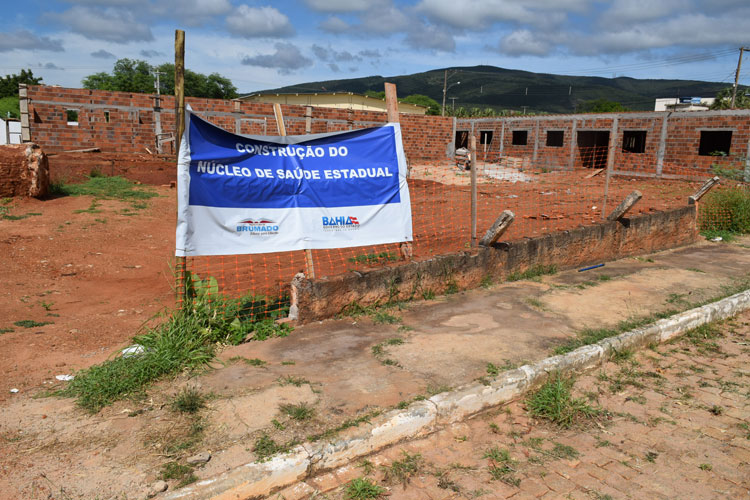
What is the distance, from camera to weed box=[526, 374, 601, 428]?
137 inches

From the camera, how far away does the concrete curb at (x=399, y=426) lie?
2584 millimetres

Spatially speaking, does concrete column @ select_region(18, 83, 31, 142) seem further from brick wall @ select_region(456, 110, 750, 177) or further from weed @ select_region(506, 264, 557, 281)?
weed @ select_region(506, 264, 557, 281)

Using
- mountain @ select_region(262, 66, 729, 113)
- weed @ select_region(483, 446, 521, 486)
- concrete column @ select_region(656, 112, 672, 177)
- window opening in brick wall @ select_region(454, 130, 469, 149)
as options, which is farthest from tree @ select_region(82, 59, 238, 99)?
weed @ select_region(483, 446, 521, 486)

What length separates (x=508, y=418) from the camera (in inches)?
141

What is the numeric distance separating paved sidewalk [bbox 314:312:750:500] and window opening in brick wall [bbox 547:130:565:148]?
24.3m

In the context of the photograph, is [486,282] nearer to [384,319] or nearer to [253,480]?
[384,319]

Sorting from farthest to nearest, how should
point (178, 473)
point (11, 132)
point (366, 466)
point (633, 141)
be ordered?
1. point (11, 132)
2. point (633, 141)
3. point (366, 466)
4. point (178, 473)

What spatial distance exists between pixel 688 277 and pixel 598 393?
404cm

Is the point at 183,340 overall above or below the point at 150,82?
below

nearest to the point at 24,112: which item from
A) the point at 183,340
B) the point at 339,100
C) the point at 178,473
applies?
the point at 183,340

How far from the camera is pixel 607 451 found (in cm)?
317

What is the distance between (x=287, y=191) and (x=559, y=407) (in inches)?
118

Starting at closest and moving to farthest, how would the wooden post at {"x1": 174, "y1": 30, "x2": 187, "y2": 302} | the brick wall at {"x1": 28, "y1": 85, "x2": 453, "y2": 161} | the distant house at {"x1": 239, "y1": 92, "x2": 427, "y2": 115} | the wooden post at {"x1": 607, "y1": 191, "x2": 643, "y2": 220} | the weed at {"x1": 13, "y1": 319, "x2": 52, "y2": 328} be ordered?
1. the wooden post at {"x1": 174, "y1": 30, "x2": 187, "y2": 302}
2. the weed at {"x1": 13, "y1": 319, "x2": 52, "y2": 328}
3. the wooden post at {"x1": 607, "y1": 191, "x2": 643, "y2": 220}
4. the brick wall at {"x1": 28, "y1": 85, "x2": 453, "y2": 161}
5. the distant house at {"x1": 239, "y1": 92, "x2": 427, "y2": 115}

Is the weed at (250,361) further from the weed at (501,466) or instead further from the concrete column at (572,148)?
the concrete column at (572,148)
